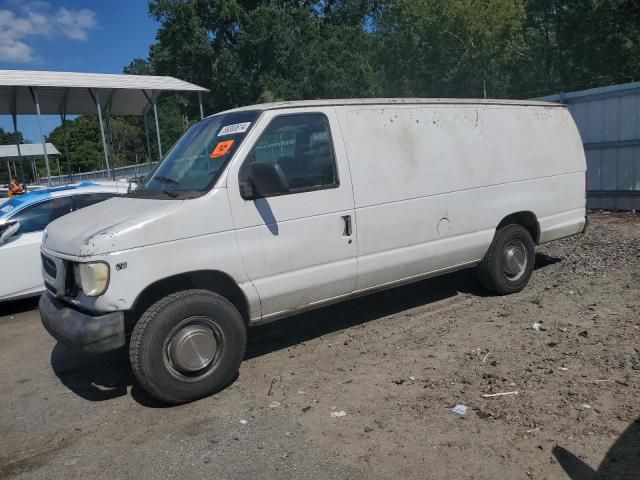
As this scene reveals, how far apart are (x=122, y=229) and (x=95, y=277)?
38 centimetres

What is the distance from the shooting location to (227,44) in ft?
107

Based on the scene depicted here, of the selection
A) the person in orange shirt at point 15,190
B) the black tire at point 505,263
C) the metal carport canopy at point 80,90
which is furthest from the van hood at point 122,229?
the person in orange shirt at point 15,190

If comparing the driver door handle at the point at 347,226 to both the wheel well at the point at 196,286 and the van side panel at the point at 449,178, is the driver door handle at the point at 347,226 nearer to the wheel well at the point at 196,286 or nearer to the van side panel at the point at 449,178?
the van side panel at the point at 449,178

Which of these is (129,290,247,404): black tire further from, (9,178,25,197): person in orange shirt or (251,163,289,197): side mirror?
(9,178,25,197): person in orange shirt

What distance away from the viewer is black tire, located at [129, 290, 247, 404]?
3.93 m

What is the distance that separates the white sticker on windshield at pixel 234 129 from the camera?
4.48 metres

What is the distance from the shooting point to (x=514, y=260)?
6.30m

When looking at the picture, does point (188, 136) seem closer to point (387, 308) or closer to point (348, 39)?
point (387, 308)

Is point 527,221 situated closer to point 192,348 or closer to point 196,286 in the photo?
point 196,286

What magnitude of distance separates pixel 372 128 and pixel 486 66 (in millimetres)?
27142

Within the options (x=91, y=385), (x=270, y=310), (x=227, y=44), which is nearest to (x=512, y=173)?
(x=270, y=310)

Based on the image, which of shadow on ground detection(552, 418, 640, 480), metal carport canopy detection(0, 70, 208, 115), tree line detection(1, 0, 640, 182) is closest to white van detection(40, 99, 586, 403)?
shadow on ground detection(552, 418, 640, 480)

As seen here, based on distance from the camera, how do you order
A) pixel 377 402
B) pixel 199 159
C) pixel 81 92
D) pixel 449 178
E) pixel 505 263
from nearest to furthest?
1. pixel 377 402
2. pixel 199 159
3. pixel 449 178
4. pixel 505 263
5. pixel 81 92

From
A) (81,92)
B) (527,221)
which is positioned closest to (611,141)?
(527,221)
